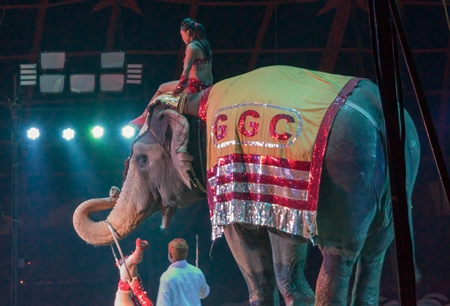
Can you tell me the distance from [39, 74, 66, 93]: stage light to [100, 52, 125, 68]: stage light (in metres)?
→ 0.46

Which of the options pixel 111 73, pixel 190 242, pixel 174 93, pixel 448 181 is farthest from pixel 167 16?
pixel 448 181

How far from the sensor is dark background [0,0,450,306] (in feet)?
25.8

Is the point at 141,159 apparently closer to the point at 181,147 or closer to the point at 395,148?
the point at 181,147

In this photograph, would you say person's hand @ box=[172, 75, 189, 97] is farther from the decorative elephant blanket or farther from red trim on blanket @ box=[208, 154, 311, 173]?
red trim on blanket @ box=[208, 154, 311, 173]

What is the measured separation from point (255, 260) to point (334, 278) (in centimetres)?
41

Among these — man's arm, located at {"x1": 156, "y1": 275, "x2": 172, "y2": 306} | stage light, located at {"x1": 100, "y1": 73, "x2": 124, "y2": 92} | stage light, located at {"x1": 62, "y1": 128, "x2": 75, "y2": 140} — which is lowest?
man's arm, located at {"x1": 156, "y1": 275, "x2": 172, "y2": 306}

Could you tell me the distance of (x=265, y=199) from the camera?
293 centimetres

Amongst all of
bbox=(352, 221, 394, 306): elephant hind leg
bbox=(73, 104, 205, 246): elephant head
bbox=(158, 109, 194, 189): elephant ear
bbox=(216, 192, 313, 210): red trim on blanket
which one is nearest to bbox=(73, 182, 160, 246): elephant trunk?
bbox=(73, 104, 205, 246): elephant head

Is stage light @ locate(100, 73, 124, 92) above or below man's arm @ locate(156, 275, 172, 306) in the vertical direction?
above

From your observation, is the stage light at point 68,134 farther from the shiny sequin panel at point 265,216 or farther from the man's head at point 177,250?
the shiny sequin panel at point 265,216

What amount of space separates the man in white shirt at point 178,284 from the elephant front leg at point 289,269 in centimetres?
182

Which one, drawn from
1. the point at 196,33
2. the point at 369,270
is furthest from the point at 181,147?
the point at 369,270

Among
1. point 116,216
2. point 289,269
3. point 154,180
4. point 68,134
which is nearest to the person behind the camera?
point 289,269

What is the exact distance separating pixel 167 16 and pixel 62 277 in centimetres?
290
